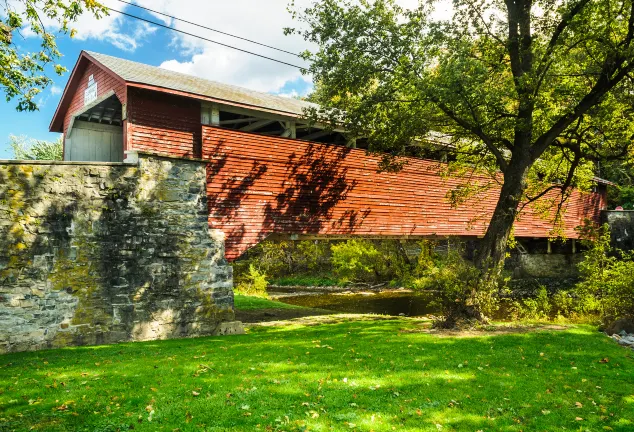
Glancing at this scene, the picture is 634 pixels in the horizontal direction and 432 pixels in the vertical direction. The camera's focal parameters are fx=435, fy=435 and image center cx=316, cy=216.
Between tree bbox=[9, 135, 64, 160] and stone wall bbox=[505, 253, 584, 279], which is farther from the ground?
tree bbox=[9, 135, 64, 160]

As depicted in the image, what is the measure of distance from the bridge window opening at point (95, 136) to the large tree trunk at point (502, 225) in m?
11.1

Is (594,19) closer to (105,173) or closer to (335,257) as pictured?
(105,173)

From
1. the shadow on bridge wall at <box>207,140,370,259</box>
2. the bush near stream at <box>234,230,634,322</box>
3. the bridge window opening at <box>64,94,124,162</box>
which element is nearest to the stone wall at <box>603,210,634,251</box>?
the bush near stream at <box>234,230,634,322</box>

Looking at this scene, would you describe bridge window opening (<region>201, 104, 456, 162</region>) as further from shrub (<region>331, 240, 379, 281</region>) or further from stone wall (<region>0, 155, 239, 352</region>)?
shrub (<region>331, 240, 379, 281</region>)

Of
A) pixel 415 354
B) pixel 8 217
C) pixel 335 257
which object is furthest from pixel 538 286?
pixel 8 217

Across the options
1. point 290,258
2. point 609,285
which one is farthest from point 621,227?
point 290,258

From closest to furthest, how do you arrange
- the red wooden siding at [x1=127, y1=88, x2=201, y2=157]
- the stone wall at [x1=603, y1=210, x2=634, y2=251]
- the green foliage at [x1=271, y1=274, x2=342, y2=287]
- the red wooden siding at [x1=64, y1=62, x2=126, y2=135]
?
1. the red wooden siding at [x1=127, y1=88, x2=201, y2=157]
2. the red wooden siding at [x1=64, y1=62, x2=126, y2=135]
3. the stone wall at [x1=603, y1=210, x2=634, y2=251]
4. the green foliage at [x1=271, y1=274, x2=342, y2=287]

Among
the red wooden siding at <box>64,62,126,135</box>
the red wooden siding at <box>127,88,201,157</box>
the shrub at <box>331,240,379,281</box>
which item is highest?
the red wooden siding at <box>64,62,126,135</box>

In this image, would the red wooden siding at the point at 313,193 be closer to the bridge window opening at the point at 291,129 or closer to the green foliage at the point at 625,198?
the bridge window opening at the point at 291,129

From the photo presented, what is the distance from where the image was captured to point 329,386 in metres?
5.48

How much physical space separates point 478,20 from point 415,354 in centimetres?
917

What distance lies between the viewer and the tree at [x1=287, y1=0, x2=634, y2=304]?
9930 millimetres

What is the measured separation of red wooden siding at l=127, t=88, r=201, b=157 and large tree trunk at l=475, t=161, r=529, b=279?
7575mm

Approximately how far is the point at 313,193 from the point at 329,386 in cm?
815
